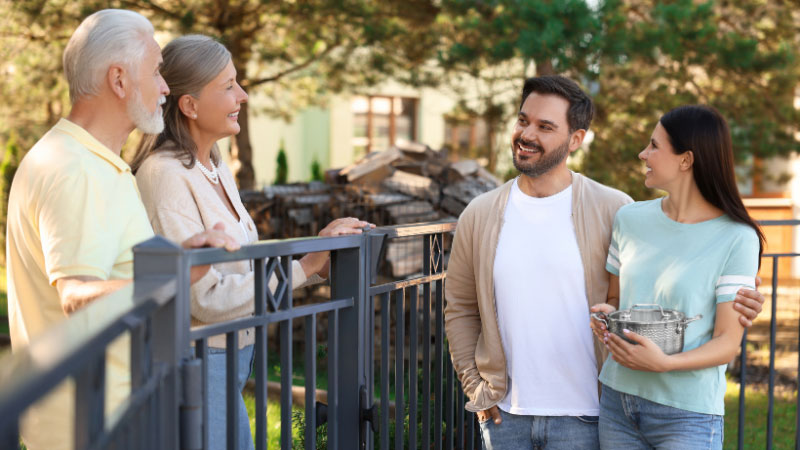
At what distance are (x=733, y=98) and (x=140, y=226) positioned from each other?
10484 millimetres

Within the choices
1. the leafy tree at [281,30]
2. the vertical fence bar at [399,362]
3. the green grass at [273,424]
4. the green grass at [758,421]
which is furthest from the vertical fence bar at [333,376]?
the leafy tree at [281,30]

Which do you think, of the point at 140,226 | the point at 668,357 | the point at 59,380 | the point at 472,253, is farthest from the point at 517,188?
the point at 59,380

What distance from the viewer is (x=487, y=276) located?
8.95 ft

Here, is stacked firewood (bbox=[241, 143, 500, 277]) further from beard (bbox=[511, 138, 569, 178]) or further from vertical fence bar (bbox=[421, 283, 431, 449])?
beard (bbox=[511, 138, 569, 178])

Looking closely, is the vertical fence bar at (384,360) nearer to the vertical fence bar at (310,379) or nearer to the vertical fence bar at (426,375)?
the vertical fence bar at (426,375)

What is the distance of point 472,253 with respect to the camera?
9.34 ft

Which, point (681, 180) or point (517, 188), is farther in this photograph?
point (517, 188)

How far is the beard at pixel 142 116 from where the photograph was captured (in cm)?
209

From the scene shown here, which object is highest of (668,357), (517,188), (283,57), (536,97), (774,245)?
(283,57)

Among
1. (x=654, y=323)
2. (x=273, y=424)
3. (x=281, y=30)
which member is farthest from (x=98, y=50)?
(x=281, y=30)

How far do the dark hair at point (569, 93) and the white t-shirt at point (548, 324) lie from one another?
304mm

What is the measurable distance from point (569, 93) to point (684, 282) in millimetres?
757

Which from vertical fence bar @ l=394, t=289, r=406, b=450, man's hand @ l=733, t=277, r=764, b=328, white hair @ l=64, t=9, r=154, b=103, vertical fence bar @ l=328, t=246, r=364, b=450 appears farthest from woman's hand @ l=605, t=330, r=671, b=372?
white hair @ l=64, t=9, r=154, b=103

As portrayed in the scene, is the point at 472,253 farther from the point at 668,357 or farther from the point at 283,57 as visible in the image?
the point at 283,57
